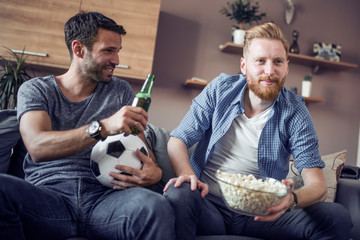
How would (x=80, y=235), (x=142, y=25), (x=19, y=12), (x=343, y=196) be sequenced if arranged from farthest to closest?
(x=142, y=25) < (x=19, y=12) < (x=343, y=196) < (x=80, y=235)

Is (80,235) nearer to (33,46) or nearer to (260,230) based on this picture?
(260,230)

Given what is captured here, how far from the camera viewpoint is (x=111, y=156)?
1.22 meters

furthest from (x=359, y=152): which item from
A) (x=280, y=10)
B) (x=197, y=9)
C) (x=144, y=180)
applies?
(x=144, y=180)

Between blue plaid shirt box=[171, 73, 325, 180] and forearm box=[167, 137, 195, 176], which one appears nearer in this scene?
forearm box=[167, 137, 195, 176]

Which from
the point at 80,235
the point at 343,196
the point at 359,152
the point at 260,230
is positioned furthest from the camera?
the point at 359,152

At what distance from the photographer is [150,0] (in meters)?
2.71

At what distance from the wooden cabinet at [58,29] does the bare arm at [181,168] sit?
1.36 m

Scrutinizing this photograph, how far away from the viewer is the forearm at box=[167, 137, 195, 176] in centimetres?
131

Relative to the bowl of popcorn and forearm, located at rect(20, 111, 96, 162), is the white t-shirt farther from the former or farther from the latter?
forearm, located at rect(20, 111, 96, 162)

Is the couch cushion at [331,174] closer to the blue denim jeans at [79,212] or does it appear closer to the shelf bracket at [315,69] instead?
the blue denim jeans at [79,212]

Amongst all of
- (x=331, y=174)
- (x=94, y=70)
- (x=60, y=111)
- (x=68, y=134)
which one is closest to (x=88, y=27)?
(x=94, y=70)

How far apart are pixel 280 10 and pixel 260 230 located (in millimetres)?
2605

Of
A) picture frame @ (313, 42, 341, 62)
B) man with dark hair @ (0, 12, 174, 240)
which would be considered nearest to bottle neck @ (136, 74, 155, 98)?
man with dark hair @ (0, 12, 174, 240)

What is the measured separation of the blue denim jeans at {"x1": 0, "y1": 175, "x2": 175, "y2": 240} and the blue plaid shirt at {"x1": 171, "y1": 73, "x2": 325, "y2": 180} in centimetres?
45
